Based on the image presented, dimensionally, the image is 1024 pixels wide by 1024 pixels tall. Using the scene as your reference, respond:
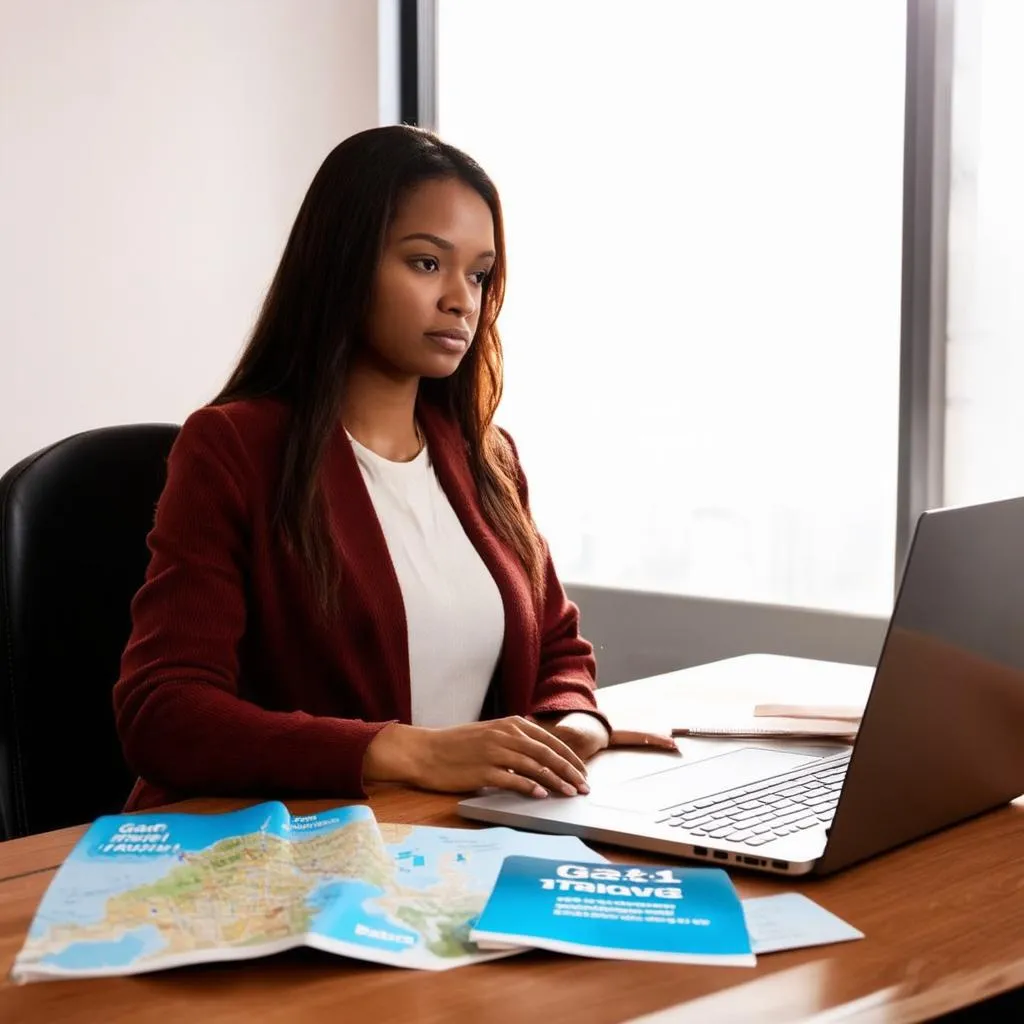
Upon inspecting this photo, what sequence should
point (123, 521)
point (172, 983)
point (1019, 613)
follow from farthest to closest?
point (123, 521) < point (1019, 613) < point (172, 983)

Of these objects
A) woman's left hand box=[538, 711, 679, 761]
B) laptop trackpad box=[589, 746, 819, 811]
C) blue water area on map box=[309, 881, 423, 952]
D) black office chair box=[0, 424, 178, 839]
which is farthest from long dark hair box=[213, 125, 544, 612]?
blue water area on map box=[309, 881, 423, 952]

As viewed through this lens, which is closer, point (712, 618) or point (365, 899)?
point (365, 899)

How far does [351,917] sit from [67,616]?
36.1 inches

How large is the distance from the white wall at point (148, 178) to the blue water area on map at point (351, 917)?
2046 mm

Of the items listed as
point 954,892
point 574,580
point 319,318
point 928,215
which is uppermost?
point 928,215

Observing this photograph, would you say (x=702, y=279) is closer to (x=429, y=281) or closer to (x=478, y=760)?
(x=429, y=281)

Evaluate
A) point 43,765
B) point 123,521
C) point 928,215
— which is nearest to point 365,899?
point 43,765

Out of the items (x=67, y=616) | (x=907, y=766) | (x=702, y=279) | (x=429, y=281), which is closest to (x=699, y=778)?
(x=907, y=766)

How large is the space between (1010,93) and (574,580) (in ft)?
4.49

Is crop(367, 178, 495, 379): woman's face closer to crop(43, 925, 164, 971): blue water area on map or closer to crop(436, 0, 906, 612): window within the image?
crop(43, 925, 164, 971): blue water area on map

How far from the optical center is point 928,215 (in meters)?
2.40

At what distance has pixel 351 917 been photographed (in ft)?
2.92

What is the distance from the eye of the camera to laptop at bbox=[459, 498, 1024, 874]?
991 mm

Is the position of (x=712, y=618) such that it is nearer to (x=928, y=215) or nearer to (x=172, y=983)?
(x=928, y=215)
